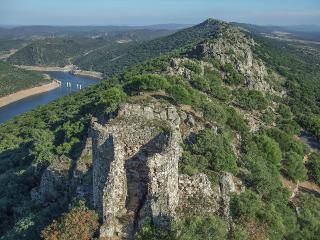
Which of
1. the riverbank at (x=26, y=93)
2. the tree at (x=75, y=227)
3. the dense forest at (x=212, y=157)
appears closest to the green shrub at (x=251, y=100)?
the dense forest at (x=212, y=157)

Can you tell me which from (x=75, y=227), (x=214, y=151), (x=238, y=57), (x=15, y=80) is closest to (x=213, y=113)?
(x=214, y=151)

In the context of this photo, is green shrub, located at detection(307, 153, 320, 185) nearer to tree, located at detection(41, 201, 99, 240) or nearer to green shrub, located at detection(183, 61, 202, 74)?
green shrub, located at detection(183, 61, 202, 74)

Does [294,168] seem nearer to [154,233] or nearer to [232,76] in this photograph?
[232,76]

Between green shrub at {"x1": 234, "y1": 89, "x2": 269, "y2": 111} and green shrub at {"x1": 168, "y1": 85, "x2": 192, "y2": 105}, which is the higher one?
green shrub at {"x1": 168, "y1": 85, "x2": 192, "y2": 105}

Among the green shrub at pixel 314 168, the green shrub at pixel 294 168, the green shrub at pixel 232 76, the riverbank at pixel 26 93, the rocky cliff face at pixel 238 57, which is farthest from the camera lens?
the riverbank at pixel 26 93

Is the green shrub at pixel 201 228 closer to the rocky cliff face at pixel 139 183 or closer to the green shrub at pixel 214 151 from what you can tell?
the rocky cliff face at pixel 139 183

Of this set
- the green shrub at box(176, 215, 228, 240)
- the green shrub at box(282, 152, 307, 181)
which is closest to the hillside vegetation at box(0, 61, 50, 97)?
the green shrub at box(282, 152, 307, 181)
